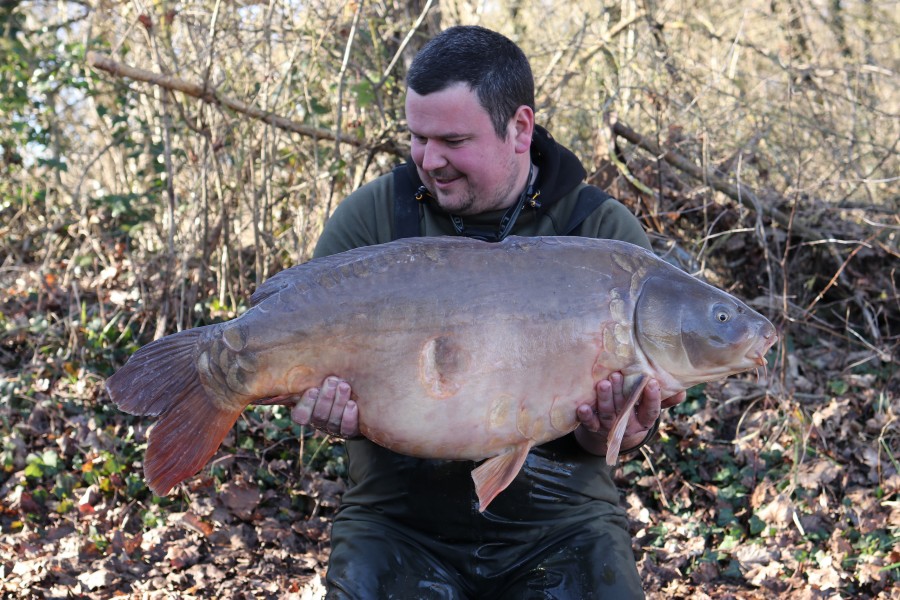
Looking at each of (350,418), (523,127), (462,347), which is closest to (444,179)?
(523,127)

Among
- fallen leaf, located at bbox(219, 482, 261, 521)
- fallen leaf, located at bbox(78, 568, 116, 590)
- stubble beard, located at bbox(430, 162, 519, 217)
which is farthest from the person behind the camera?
fallen leaf, located at bbox(219, 482, 261, 521)

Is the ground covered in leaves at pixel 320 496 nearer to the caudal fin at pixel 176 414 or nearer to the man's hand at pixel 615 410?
the man's hand at pixel 615 410

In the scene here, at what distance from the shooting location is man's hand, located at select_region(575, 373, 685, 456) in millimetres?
2070

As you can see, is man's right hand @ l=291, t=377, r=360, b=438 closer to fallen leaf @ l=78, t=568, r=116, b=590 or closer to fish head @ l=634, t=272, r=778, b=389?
fish head @ l=634, t=272, r=778, b=389

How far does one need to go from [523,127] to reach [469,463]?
97cm

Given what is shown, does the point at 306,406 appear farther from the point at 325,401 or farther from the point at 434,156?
the point at 434,156

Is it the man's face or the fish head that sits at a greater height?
the man's face

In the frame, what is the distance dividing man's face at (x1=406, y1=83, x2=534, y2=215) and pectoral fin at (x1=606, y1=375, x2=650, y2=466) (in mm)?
808

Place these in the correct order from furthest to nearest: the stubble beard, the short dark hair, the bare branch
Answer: the bare branch, the stubble beard, the short dark hair

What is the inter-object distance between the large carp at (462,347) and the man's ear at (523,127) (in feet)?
2.10

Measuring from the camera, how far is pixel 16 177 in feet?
19.9

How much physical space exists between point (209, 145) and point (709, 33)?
3.55 metres

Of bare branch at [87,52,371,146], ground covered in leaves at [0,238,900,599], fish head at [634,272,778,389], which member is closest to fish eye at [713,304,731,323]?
fish head at [634,272,778,389]

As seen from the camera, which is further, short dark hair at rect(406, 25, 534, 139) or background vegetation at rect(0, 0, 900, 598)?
background vegetation at rect(0, 0, 900, 598)
